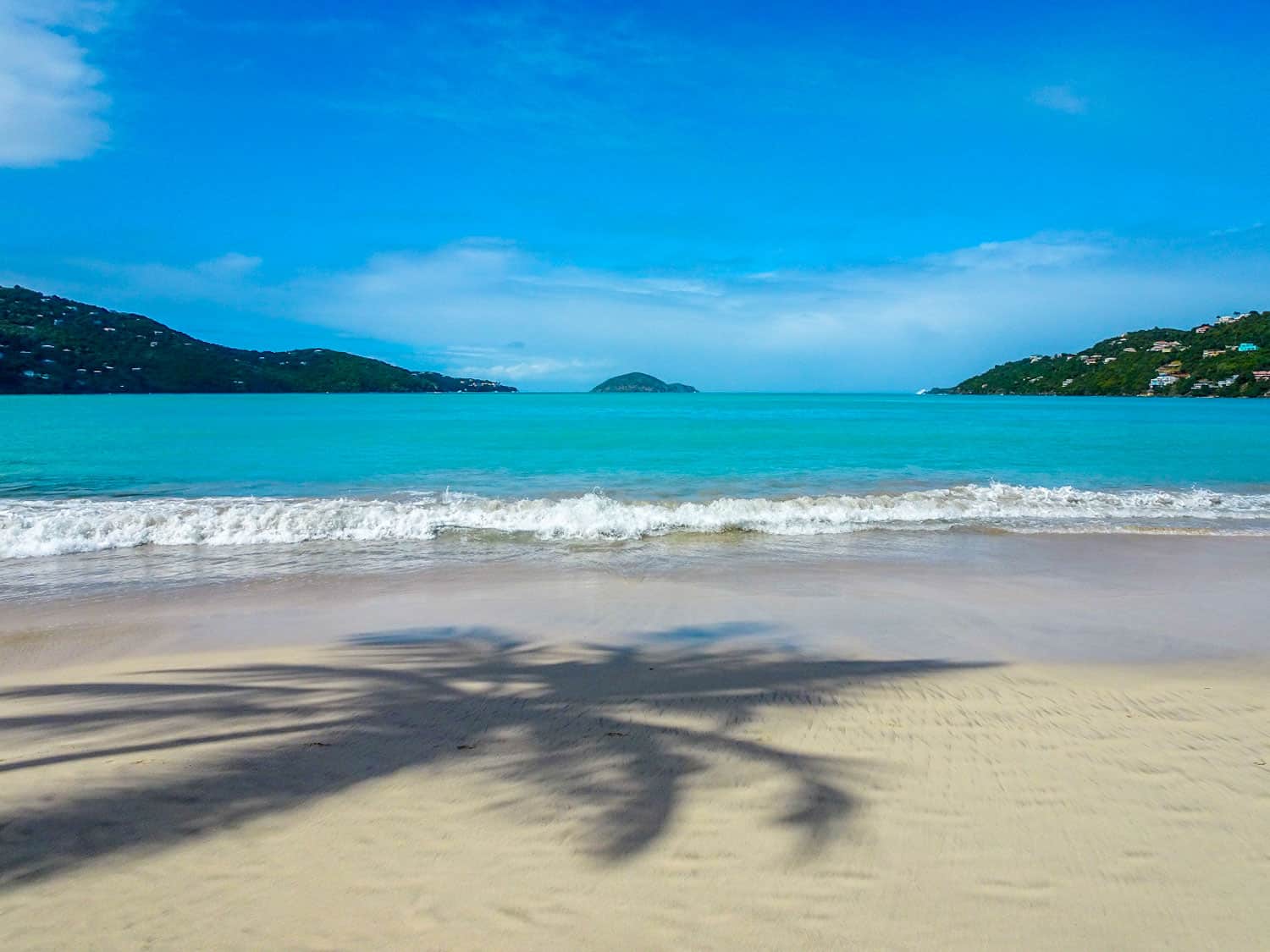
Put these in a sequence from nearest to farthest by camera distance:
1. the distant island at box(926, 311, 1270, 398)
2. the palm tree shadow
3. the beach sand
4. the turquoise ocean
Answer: the beach sand, the palm tree shadow, the turquoise ocean, the distant island at box(926, 311, 1270, 398)

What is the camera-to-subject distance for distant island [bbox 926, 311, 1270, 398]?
105 meters

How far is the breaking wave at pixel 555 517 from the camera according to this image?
13.4 m

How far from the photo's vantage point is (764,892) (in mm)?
3418

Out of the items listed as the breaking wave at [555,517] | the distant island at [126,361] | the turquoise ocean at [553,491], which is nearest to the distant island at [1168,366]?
the turquoise ocean at [553,491]

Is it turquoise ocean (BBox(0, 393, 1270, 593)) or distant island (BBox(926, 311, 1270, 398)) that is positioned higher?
distant island (BBox(926, 311, 1270, 398))

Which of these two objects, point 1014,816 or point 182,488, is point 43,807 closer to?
point 1014,816

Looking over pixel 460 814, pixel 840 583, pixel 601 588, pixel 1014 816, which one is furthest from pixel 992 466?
pixel 460 814

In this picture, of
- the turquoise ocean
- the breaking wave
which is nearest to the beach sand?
the turquoise ocean

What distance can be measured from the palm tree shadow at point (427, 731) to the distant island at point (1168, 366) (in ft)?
417

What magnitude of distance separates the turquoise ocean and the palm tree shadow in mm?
5671

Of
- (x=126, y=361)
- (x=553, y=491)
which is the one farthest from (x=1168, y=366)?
(x=126, y=361)

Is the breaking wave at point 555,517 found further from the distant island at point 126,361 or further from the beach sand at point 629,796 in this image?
the distant island at point 126,361

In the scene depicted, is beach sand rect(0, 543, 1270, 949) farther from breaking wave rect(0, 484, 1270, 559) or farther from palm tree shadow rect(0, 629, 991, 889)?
breaking wave rect(0, 484, 1270, 559)

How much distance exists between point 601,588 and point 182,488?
53.4 ft
